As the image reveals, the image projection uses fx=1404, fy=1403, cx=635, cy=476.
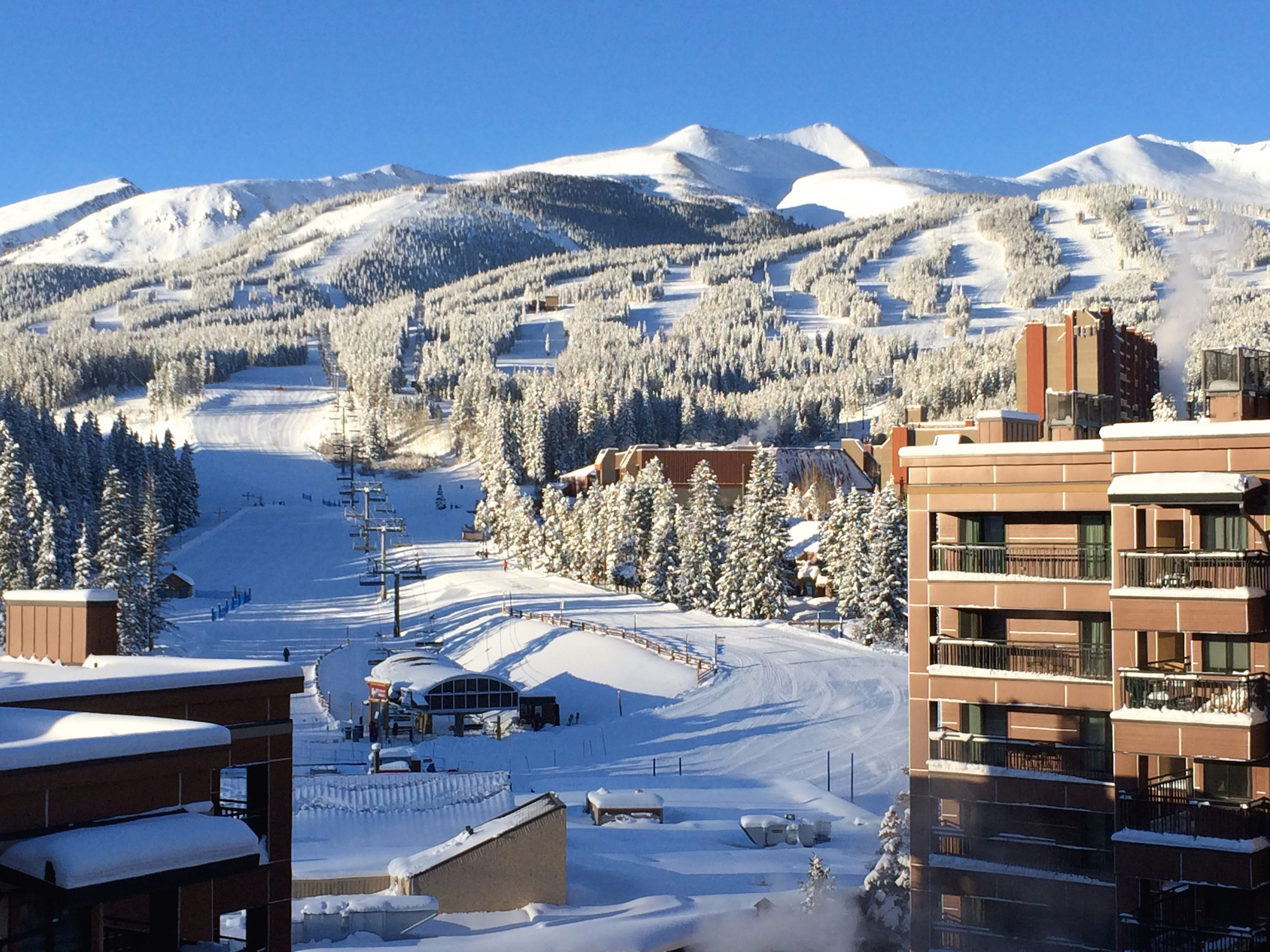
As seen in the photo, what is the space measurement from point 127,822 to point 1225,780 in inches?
507

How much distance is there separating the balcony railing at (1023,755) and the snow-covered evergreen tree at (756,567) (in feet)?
161

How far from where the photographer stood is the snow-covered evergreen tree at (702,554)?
71.6 m

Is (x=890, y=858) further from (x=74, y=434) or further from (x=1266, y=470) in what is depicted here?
(x=74, y=434)

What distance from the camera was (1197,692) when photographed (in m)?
16.6

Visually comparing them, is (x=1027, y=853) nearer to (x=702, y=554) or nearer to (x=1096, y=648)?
(x=1096, y=648)

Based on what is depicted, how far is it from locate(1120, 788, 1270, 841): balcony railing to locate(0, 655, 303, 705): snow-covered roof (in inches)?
385

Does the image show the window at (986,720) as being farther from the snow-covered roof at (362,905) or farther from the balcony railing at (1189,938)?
the snow-covered roof at (362,905)

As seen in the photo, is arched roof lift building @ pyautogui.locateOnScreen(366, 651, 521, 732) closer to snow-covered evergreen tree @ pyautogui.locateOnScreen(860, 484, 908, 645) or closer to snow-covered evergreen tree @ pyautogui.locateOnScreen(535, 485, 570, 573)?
snow-covered evergreen tree @ pyautogui.locateOnScreen(860, 484, 908, 645)

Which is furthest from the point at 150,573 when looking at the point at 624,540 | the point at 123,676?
the point at 123,676

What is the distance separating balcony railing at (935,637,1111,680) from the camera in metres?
18.7

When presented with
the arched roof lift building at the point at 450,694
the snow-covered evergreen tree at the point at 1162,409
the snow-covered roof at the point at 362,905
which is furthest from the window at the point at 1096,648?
the snow-covered evergreen tree at the point at 1162,409

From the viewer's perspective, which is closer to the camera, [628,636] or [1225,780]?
[1225,780]

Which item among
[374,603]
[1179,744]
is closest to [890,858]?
[1179,744]

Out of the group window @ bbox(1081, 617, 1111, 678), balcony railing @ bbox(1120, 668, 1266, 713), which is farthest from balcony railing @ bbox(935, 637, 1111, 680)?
balcony railing @ bbox(1120, 668, 1266, 713)
